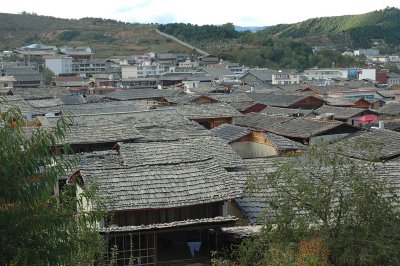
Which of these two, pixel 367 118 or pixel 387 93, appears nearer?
pixel 367 118

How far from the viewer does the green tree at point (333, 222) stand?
10.1 meters

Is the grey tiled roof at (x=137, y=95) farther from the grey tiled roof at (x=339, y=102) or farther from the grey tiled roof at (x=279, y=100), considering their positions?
the grey tiled roof at (x=339, y=102)

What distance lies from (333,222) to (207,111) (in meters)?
19.0

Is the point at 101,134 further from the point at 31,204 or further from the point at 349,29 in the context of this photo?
the point at 349,29

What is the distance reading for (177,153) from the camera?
687 inches

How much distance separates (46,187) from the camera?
686 cm

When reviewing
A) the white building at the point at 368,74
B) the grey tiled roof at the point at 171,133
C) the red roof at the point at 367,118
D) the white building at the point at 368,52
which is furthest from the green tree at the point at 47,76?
the white building at the point at 368,52

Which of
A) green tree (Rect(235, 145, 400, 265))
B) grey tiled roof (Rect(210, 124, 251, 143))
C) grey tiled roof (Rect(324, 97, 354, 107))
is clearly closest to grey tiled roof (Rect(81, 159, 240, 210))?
green tree (Rect(235, 145, 400, 265))

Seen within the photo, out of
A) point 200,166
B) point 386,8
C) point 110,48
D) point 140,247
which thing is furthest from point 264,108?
point 386,8

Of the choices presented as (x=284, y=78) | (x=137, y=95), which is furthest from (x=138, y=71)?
(x=137, y=95)

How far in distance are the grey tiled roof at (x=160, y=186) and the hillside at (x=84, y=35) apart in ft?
289

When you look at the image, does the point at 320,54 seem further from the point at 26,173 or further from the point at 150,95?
the point at 26,173

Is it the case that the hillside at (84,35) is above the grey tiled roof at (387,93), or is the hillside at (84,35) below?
above

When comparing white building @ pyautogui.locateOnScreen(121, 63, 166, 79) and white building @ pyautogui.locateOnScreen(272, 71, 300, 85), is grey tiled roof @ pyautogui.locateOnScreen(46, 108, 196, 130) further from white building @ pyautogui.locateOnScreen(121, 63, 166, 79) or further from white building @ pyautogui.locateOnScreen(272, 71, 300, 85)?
white building @ pyautogui.locateOnScreen(121, 63, 166, 79)
